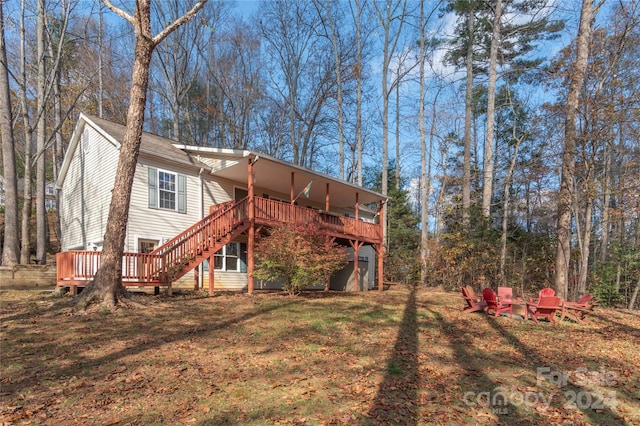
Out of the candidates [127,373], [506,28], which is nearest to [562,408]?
[127,373]

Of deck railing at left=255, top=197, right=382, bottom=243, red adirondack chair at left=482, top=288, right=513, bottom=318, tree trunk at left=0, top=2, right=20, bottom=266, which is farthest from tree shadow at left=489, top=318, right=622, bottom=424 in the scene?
tree trunk at left=0, top=2, right=20, bottom=266

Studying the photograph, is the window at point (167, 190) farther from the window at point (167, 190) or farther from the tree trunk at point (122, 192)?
the tree trunk at point (122, 192)

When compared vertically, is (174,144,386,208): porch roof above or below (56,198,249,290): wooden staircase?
above

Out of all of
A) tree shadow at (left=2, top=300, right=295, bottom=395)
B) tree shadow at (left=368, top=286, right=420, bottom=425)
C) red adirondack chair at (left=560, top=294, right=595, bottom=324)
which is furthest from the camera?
red adirondack chair at (left=560, top=294, right=595, bottom=324)

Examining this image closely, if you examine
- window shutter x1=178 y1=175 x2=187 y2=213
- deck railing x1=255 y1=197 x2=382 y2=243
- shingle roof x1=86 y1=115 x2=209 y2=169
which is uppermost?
shingle roof x1=86 y1=115 x2=209 y2=169

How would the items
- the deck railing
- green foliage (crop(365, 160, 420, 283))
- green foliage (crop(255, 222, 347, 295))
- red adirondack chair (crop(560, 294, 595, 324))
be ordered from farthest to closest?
green foliage (crop(365, 160, 420, 283)) < the deck railing < green foliage (crop(255, 222, 347, 295)) < red adirondack chair (crop(560, 294, 595, 324))

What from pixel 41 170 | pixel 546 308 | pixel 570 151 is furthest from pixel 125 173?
pixel 570 151

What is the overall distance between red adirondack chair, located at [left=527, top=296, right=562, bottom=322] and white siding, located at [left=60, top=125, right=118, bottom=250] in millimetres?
15244

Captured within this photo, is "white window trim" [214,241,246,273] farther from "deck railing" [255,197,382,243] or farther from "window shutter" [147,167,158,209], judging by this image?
"window shutter" [147,167,158,209]

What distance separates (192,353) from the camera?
19.5 ft

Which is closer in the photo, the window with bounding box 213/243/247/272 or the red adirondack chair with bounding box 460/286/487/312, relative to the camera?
the red adirondack chair with bounding box 460/286/487/312

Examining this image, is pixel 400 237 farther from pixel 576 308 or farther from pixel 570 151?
pixel 576 308

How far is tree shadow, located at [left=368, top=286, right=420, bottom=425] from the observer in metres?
4.00

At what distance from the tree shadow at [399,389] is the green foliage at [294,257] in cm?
563
